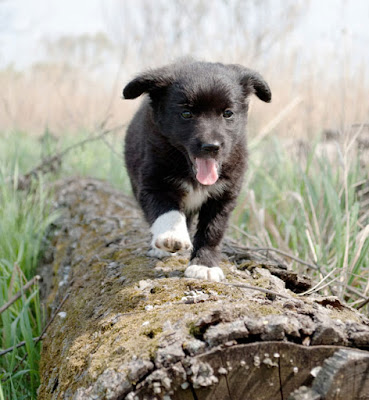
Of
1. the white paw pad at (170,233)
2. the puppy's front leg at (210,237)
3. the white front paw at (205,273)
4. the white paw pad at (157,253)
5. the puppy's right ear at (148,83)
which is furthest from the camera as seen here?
the puppy's right ear at (148,83)

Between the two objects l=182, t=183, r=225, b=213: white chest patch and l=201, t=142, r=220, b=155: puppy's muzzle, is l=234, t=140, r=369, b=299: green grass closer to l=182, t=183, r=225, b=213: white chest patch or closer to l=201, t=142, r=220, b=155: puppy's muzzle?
l=182, t=183, r=225, b=213: white chest patch

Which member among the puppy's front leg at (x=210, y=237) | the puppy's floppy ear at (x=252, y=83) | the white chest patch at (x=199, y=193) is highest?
the puppy's floppy ear at (x=252, y=83)

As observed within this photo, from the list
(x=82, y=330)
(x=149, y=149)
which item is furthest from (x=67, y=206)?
(x=82, y=330)

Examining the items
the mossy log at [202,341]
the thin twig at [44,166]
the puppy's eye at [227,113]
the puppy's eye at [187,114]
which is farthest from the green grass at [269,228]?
the puppy's eye at [187,114]

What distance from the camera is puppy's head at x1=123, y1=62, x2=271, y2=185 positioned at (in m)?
Answer: 2.66

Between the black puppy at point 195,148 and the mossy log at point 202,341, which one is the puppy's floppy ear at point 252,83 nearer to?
the black puppy at point 195,148

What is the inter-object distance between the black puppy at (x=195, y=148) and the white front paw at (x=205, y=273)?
133 mm

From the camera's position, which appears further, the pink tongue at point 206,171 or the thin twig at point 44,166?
the thin twig at point 44,166

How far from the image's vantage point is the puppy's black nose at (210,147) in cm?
256

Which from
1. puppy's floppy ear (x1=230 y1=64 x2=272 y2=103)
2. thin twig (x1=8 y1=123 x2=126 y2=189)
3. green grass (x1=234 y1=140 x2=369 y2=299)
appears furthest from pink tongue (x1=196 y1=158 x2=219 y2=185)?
thin twig (x1=8 y1=123 x2=126 y2=189)

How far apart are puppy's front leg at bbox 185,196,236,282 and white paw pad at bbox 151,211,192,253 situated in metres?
0.13

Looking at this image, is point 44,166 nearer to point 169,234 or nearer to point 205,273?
point 169,234

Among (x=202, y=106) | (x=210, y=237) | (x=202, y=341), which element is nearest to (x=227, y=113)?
(x=202, y=106)

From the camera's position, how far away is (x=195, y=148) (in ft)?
8.63
